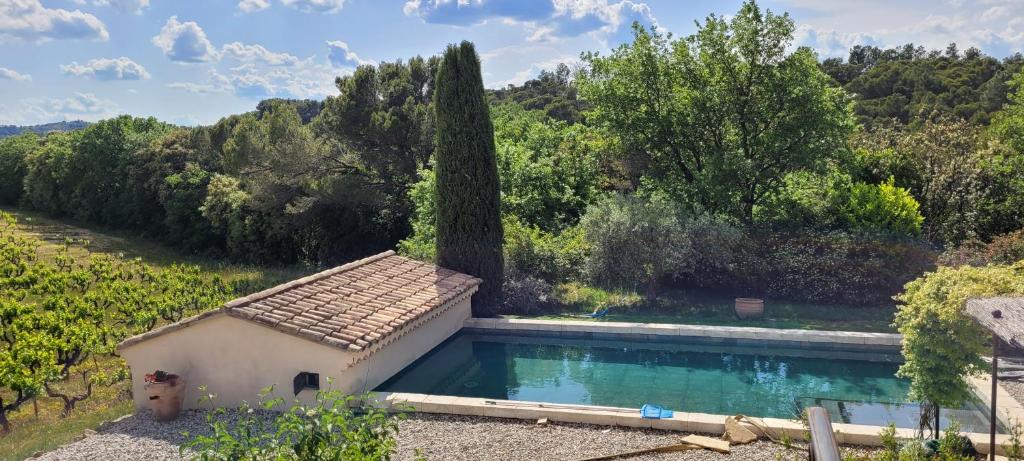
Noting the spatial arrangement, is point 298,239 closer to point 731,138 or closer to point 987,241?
point 731,138

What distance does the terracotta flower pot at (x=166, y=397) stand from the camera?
912 cm

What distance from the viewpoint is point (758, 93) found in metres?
16.7

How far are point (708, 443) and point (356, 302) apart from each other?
600 cm

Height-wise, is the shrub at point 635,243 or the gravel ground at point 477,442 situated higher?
the shrub at point 635,243

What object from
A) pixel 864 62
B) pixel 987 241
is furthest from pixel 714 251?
pixel 864 62

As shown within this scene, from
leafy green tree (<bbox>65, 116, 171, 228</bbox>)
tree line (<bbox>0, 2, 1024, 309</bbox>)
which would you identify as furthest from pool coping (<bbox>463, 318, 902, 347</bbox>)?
leafy green tree (<bbox>65, 116, 171, 228</bbox>)

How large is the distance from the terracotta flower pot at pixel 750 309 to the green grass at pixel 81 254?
11.2 meters

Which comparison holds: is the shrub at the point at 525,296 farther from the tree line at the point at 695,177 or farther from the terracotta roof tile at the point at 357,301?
the terracotta roof tile at the point at 357,301

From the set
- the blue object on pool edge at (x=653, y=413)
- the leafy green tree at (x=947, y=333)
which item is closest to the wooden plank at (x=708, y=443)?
the blue object on pool edge at (x=653, y=413)

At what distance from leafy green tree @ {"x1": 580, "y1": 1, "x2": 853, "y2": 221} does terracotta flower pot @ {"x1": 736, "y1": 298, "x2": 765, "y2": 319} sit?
296 cm

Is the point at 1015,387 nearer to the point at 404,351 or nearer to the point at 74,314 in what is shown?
the point at 404,351

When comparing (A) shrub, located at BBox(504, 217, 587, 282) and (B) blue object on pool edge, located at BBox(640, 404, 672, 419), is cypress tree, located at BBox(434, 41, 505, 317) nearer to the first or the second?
(A) shrub, located at BBox(504, 217, 587, 282)

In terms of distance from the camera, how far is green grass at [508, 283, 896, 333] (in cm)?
1397

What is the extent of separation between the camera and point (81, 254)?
104 ft
